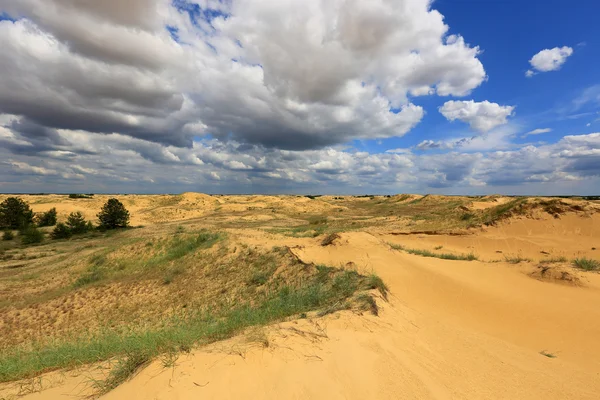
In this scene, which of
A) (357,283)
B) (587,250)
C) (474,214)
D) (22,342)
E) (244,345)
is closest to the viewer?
(244,345)

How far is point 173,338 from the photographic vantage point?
4.64 m

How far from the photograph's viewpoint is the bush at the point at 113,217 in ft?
117

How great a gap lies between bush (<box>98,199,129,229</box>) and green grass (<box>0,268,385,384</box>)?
31147 mm

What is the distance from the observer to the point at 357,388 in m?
3.54

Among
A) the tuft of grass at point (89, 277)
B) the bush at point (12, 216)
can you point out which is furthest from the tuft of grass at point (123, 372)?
the bush at point (12, 216)

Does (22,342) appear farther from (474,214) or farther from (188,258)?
(474,214)

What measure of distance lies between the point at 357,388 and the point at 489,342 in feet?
12.0

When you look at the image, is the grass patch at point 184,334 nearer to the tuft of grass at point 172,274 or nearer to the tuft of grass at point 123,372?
the tuft of grass at point 123,372

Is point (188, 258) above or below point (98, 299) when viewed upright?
above

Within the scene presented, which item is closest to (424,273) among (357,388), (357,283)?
(357,283)

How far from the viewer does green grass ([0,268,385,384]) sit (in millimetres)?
3994

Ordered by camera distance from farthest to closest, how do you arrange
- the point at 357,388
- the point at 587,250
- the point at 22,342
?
the point at 587,250 → the point at 22,342 → the point at 357,388

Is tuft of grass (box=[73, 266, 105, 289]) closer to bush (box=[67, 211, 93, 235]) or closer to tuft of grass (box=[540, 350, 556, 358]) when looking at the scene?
tuft of grass (box=[540, 350, 556, 358])

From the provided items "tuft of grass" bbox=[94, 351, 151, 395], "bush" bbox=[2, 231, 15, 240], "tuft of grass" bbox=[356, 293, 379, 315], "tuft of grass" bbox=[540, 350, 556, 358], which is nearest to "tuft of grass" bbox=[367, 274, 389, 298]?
"tuft of grass" bbox=[356, 293, 379, 315]
